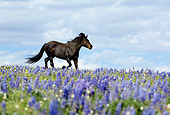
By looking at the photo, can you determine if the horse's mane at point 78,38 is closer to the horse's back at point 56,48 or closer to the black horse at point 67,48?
the black horse at point 67,48

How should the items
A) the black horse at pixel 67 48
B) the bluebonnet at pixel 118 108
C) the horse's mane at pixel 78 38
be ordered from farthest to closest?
the horse's mane at pixel 78 38, the black horse at pixel 67 48, the bluebonnet at pixel 118 108

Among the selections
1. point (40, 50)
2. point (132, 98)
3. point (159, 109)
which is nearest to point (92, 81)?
point (132, 98)

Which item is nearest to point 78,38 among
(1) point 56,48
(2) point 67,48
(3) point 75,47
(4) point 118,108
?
(3) point 75,47

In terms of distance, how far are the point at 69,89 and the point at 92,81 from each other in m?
1.79

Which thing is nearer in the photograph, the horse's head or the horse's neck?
the horse's neck

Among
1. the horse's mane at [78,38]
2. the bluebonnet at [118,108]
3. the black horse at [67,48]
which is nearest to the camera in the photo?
the bluebonnet at [118,108]

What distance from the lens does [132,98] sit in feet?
20.7

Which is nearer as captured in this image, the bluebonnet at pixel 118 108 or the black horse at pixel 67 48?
the bluebonnet at pixel 118 108

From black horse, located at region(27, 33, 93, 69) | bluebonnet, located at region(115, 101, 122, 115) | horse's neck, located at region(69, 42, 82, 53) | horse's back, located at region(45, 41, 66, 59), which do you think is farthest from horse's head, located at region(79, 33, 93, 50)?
bluebonnet, located at region(115, 101, 122, 115)

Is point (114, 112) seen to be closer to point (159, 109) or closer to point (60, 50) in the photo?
point (159, 109)

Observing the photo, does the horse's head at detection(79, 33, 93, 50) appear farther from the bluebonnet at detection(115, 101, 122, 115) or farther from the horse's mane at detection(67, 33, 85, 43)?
the bluebonnet at detection(115, 101, 122, 115)

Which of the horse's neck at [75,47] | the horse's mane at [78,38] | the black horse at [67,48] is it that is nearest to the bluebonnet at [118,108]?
the black horse at [67,48]

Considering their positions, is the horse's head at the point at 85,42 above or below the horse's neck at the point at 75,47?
above

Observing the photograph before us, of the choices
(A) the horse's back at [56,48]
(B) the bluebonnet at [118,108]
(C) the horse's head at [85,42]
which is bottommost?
(B) the bluebonnet at [118,108]
